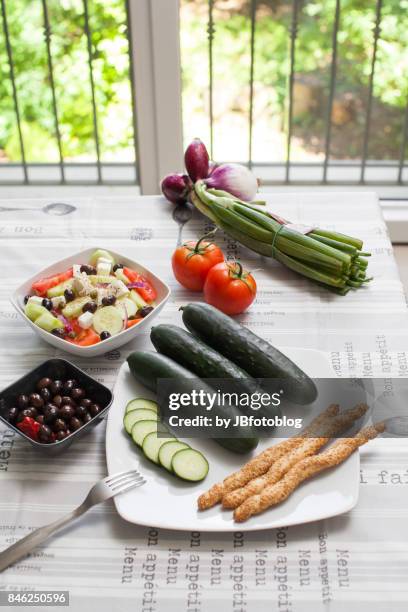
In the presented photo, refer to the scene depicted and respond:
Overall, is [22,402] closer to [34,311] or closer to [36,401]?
[36,401]

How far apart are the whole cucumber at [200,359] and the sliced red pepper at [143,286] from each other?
13 centimetres

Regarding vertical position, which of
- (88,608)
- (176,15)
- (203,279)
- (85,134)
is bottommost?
(85,134)

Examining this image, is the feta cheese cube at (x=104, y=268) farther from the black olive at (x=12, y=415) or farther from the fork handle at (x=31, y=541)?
the fork handle at (x=31, y=541)

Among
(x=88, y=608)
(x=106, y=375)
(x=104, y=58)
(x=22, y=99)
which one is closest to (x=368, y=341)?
(x=106, y=375)

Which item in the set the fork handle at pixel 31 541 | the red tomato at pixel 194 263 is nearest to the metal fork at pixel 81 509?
the fork handle at pixel 31 541

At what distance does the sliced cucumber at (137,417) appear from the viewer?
3.93 ft

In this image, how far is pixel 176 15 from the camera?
2166 millimetres

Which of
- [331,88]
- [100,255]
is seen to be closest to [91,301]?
[100,255]

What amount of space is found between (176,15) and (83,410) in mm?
1406

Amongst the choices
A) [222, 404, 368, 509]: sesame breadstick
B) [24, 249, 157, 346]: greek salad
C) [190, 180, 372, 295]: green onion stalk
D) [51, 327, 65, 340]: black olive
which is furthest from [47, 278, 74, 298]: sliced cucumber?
[222, 404, 368, 509]: sesame breadstick

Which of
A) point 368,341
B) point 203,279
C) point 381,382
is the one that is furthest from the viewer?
point 203,279

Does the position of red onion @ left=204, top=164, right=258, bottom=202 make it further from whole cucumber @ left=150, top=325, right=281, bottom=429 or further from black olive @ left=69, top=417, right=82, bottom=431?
black olive @ left=69, top=417, right=82, bottom=431

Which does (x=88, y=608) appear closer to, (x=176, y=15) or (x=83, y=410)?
(x=83, y=410)

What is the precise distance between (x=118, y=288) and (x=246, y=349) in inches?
11.7
